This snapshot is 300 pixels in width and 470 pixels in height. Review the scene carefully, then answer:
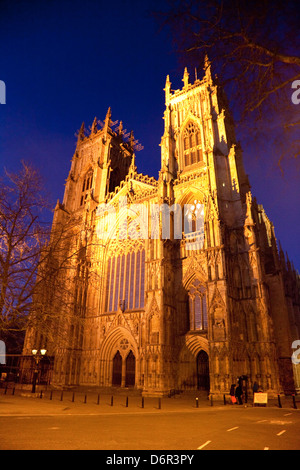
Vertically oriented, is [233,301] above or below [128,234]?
below

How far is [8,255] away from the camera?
1206 centimetres

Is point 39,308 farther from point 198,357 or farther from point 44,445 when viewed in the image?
point 198,357

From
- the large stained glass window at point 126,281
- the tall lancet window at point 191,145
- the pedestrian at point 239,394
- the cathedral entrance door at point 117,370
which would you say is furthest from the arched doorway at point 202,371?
the tall lancet window at point 191,145

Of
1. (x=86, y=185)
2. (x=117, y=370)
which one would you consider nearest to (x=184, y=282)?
(x=117, y=370)

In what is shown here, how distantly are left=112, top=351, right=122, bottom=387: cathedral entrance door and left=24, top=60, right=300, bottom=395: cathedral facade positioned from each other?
0.09 metres

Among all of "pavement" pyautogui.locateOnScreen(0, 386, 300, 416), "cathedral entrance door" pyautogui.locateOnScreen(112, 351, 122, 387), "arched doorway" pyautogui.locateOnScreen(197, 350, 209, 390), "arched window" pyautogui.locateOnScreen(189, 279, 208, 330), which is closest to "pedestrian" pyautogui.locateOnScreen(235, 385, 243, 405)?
"pavement" pyautogui.locateOnScreen(0, 386, 300, 416)

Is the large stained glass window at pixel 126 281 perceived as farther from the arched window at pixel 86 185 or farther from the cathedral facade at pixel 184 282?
the arched window at pixel 86 185

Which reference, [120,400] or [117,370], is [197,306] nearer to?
[120,400]

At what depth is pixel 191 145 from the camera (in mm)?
32281

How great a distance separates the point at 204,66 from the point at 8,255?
32.3 feet

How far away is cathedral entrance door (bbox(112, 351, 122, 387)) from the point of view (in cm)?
2570

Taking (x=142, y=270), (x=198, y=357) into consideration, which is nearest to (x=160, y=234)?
(x=142, y=270)

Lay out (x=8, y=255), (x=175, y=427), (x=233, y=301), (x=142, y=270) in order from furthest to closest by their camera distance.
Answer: (x=142, y=270), (x=233, y=301), (x=8, y=255), (x=175, y=427)
